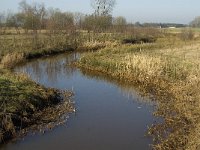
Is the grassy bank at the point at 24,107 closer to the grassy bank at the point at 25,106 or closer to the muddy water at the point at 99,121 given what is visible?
the grassy bank at the point at 25,106

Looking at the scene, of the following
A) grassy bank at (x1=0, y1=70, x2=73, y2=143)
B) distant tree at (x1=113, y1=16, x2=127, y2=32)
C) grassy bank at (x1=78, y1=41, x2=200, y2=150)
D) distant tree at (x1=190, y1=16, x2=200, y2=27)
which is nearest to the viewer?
grassy bank at (x1=78, y1=41, x2=200, y2=150)

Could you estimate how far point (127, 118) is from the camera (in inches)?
501

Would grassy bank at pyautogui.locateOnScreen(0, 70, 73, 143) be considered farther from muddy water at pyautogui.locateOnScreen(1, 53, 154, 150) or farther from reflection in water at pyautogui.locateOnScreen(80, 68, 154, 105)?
reflection in water at pyautogui.locateOnScreen(80, 68, 154, 105)

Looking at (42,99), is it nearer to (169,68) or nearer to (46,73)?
(169,68)

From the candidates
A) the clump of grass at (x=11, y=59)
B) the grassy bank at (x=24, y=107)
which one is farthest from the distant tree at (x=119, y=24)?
the grassy bank at (x=24, y=107)

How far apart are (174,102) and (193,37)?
136ft

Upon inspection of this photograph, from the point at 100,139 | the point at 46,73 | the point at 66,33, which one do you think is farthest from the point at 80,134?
the point at 66,33

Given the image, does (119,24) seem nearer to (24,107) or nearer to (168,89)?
(168,89)

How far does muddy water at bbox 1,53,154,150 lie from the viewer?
394 inches

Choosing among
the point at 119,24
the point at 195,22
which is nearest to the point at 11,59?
the point at 119,24

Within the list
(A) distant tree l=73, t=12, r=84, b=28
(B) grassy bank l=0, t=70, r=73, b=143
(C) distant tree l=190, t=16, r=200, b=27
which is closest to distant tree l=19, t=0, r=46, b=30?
(A) distant tree l=73, t=12, r=84, b=28

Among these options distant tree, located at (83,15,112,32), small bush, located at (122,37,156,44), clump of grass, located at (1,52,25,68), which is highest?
distant tree, located at (83,15,112,32)

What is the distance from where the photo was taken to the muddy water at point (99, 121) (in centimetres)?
1000

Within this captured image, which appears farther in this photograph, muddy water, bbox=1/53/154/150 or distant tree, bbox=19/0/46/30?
distant tree, bbox=19/0/46/30
